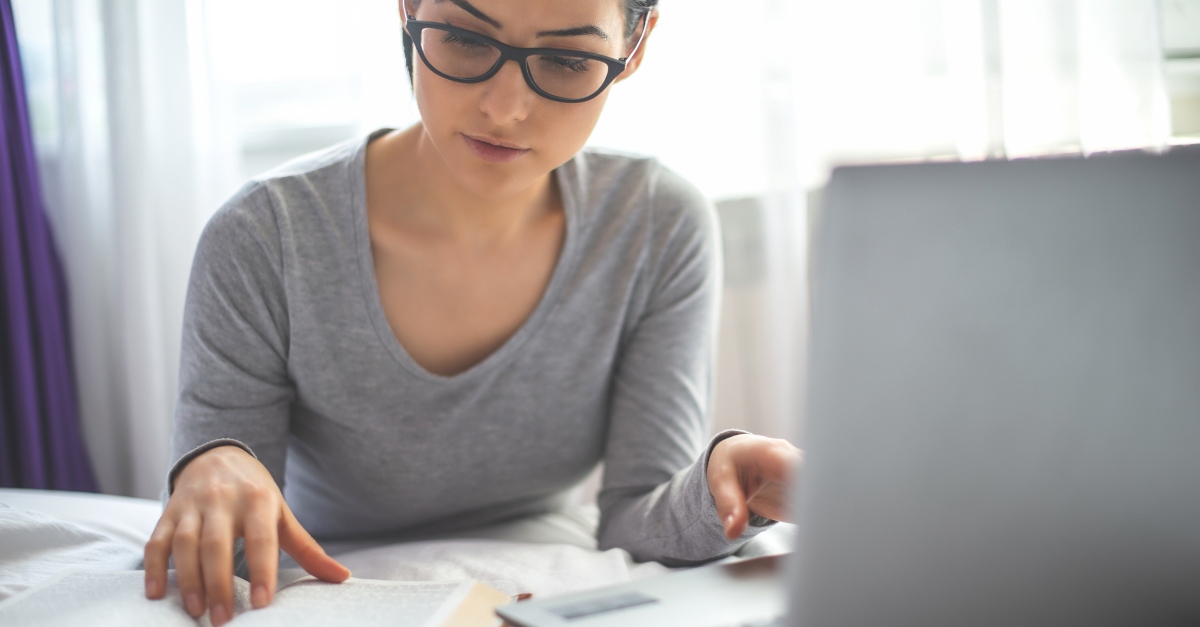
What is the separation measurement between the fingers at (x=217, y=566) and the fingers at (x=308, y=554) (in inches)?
1.6

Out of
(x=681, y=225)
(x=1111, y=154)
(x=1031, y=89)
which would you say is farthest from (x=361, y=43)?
(x=1111, y=154)

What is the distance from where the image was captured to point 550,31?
752 millimetres

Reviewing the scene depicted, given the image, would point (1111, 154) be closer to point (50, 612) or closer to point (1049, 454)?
point (1049, 454)

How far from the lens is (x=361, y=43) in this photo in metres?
1.57

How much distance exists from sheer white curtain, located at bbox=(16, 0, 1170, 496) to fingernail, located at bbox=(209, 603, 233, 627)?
3.84ft

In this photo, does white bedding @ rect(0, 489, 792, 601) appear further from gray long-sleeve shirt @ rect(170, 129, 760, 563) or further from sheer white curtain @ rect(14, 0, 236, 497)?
sheer white curtain @ rect(14, 0, 236, 497)

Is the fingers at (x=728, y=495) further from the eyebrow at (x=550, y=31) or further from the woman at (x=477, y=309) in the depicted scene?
the eyebrow at (x=550, y=31)

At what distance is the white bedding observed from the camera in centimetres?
74

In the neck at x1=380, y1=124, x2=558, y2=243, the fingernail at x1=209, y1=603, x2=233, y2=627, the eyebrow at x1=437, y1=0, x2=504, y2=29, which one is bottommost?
the fingernail at x1=209, y1=603, x2=233, y2=627

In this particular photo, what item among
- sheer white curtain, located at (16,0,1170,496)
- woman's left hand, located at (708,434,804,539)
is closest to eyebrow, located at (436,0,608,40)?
woman's left hand, located at (708,434,804,539)

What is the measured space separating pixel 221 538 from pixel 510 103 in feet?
1.43

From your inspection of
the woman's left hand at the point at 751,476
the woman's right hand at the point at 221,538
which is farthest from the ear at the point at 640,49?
the woman's right hand at the point at 221,538

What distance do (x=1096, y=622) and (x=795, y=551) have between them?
16 cm

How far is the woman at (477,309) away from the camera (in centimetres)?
79
